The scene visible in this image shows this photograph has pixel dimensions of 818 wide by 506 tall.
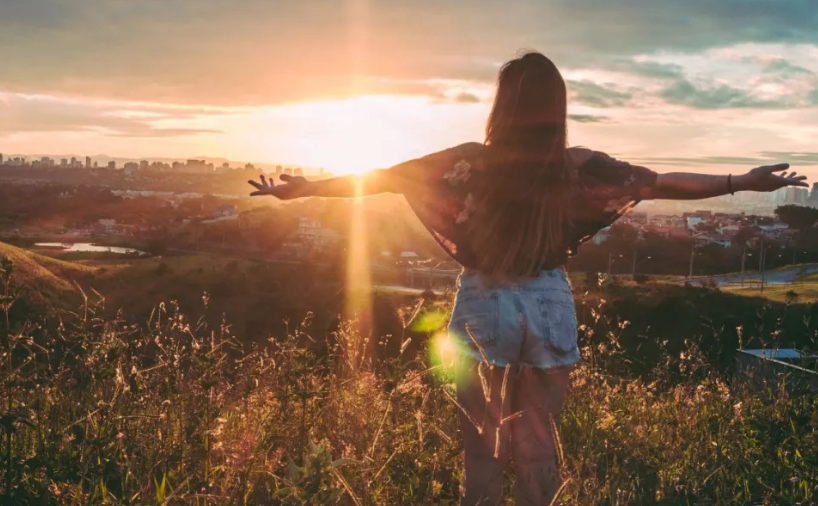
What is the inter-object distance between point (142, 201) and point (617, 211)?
5251 inches

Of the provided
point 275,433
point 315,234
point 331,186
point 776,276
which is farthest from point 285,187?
point 315,234

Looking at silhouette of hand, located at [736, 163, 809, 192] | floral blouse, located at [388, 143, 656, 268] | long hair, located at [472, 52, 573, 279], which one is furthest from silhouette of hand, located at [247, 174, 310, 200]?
silhouette of hand, located at [736, 163, 809, 192]

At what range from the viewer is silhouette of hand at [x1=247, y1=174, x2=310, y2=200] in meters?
2.68

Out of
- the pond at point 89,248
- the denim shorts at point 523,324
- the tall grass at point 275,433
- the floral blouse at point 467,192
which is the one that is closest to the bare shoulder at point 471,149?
the floral blouse at point 467,192

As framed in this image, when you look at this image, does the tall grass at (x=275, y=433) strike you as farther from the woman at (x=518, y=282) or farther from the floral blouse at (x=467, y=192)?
the floral blouse at (x=467, y=192)

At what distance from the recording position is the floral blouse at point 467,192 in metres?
2.41

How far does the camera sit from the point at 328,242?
89500 millimetres

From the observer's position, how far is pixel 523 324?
2186mm

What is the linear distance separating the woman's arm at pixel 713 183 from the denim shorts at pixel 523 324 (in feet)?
2.25

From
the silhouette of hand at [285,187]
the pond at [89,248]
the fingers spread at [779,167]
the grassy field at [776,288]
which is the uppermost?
the fingers spread at [779,167]

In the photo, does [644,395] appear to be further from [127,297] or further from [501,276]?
[127,297]

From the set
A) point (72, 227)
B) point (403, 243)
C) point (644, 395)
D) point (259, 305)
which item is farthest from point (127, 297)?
point (72, 227)

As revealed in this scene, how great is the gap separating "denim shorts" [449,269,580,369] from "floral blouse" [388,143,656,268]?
0.59ft

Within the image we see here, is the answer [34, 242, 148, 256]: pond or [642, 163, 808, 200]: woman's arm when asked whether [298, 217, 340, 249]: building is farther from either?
[642, 163, 808, 200]: woman's arm
